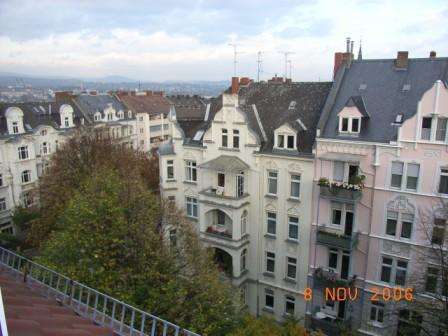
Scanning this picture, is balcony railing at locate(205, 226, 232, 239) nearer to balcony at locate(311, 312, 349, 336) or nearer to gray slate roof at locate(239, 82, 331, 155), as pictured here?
gray slate roof at locate(239, 82, 331, 155)

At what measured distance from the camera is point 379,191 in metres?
28.3

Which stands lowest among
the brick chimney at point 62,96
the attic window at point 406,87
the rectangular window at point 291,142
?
the rectangular window at point 291,142

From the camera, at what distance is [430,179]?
86.3ft

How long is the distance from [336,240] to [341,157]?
21.9ft

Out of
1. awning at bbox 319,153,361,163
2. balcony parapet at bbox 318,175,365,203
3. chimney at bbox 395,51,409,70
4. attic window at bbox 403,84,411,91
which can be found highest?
chimney at bbox 395,51,409,70

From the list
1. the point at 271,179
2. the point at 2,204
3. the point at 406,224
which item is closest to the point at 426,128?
the point at 406,224

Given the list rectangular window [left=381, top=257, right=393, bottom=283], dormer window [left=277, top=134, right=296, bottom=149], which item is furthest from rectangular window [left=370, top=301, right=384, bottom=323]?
dormer window [left=277, top=134, right=296, bottom=149]

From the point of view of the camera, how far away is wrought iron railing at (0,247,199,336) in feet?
47.9

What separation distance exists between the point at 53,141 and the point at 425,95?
1944 inches

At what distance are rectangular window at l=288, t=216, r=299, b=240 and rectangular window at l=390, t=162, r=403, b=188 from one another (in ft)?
27.5

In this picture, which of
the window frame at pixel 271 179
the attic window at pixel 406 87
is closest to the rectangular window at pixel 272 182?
the window frame at pixel 271 179

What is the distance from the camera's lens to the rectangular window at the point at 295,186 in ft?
104

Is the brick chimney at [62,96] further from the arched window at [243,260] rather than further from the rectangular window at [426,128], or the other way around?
the rectangular window at [426,128]

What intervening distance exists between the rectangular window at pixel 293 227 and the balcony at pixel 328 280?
3.38 m
